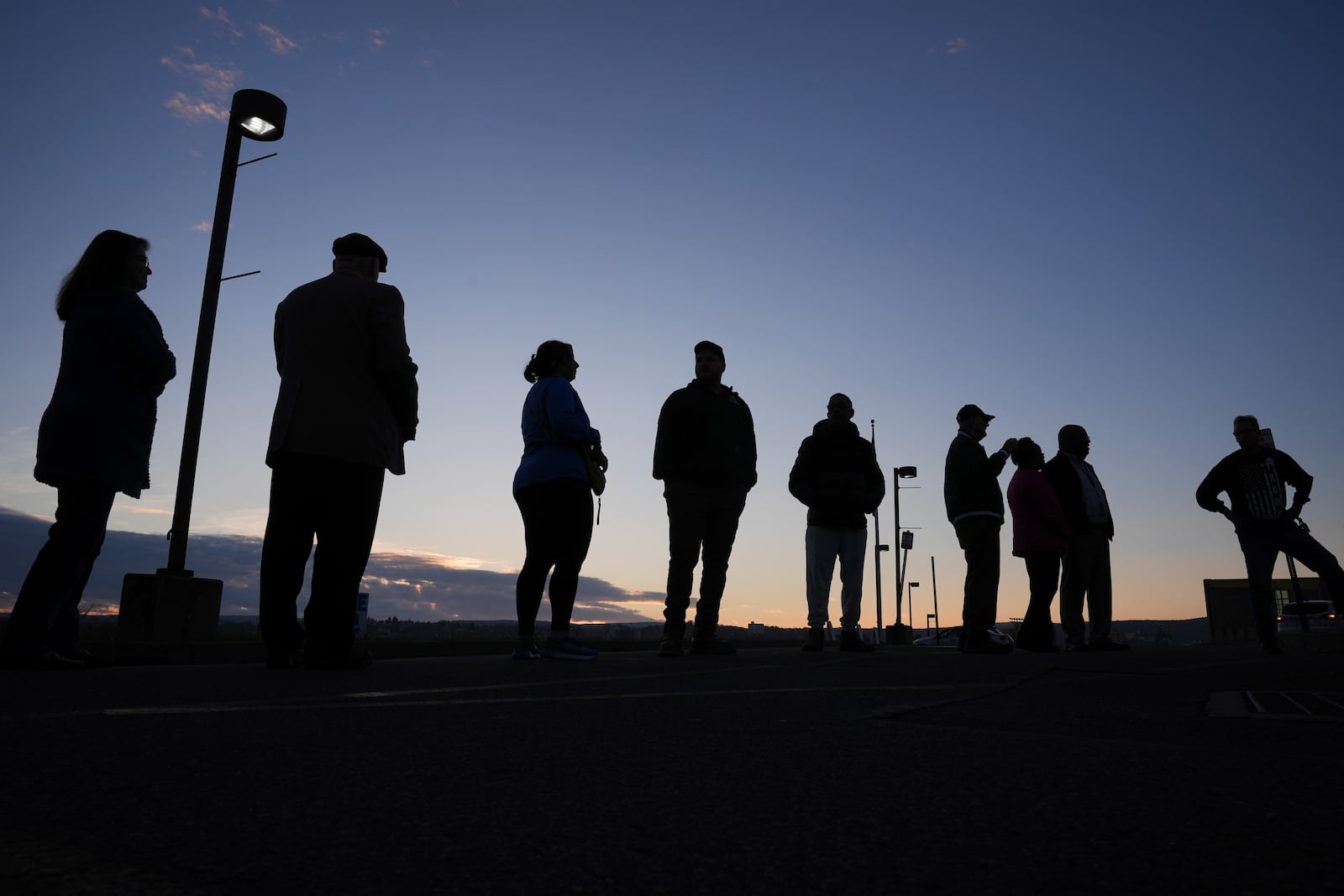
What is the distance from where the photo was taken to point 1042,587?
8.12 metres

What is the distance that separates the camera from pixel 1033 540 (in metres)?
8.12

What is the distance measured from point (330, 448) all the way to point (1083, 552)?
6896 mm

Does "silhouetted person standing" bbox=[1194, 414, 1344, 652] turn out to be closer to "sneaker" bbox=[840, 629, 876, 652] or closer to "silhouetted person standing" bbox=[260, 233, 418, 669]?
"sneaker" bbox=[840, 629, 876, 652]

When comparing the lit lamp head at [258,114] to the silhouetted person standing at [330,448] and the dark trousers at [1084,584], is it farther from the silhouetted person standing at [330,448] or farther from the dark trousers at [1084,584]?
the dark trousers at [1084,584]

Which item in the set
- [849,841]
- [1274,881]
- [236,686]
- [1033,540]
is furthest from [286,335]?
[1033,540]

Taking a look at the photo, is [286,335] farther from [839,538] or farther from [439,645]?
[439,645]

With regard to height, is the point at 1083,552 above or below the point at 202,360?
below

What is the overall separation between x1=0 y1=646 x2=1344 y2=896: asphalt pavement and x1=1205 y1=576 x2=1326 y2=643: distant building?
48.3 metres

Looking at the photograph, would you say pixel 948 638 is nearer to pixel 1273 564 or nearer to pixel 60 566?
pixel 1273 564

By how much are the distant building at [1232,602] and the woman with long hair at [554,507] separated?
152ft

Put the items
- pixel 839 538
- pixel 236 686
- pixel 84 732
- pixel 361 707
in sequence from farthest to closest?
pixel 839 538, pixel 236 686, pixel 361 707, pixel 84 732

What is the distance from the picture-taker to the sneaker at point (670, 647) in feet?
20.9

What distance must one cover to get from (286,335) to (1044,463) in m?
6.83

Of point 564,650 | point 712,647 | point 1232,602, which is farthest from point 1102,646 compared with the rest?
point 1232,602
